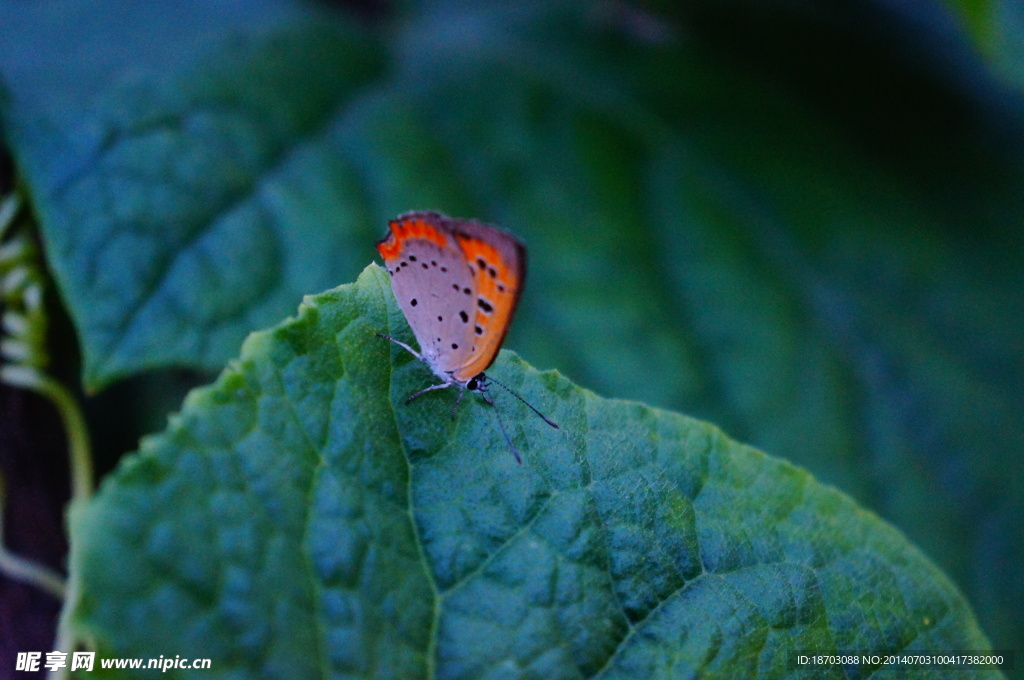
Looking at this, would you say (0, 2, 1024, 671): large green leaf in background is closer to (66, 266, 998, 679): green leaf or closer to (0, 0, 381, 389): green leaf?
(0, 0, 381, 389): green leaf

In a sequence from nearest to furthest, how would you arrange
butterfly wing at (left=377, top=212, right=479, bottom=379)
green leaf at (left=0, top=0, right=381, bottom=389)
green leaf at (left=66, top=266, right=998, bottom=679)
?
green leaf at (left=66, top=266, right=998, bottom=679) < butterfly wing at (left=377, top=212, right=479, bottom=379) < green leaf at (left=0, top=0, right=381, bottom=389)

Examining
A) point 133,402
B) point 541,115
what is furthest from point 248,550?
point 541,115

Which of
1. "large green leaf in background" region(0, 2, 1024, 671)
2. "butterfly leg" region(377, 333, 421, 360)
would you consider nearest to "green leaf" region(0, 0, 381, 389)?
"large green leaf in background" region(0, 2, 1024, 671)

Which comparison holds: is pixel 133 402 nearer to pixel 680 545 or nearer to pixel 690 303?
pixel 680 545

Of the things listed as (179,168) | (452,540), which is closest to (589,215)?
(179,168)

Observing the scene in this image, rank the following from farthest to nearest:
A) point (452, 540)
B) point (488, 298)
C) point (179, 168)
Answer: point (179, 168), point (488, 298), point (452, 540)

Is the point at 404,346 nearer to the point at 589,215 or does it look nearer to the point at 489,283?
the point at 489,283
